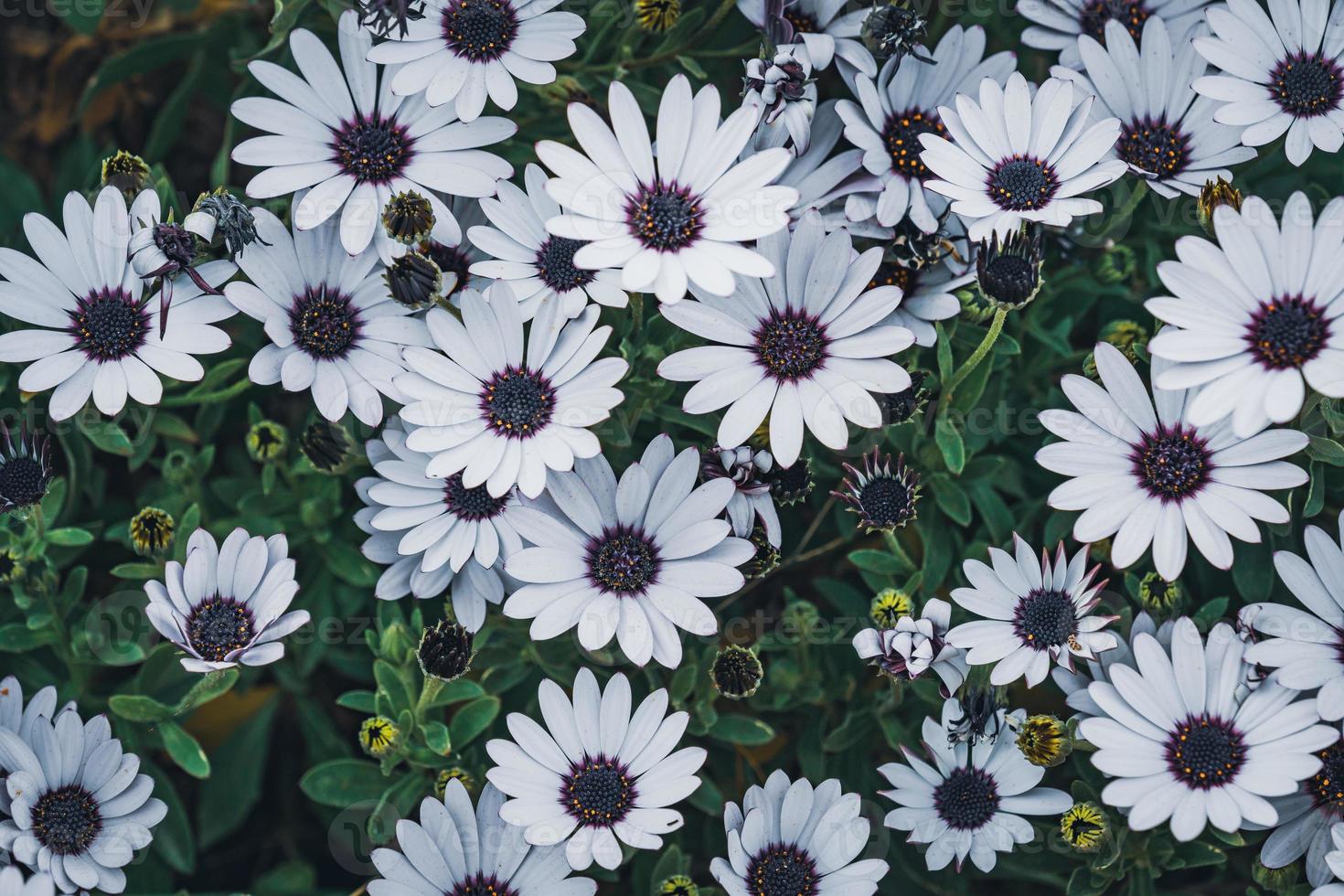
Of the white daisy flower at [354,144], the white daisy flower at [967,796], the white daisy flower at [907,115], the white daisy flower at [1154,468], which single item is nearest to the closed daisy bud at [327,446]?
the white daisy flower at [354,144]

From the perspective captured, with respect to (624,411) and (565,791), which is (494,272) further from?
(565,791)

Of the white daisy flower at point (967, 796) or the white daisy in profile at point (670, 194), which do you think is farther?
the white daisy flower at point (967, 796)

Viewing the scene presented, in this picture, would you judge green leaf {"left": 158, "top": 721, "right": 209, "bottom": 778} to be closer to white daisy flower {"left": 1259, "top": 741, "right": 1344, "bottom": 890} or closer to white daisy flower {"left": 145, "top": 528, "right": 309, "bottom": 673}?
white daisy flower {"left": 145, "top": 528, "right": 309, "bottom": 673}

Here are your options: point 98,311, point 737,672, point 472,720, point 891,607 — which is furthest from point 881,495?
point 98,311

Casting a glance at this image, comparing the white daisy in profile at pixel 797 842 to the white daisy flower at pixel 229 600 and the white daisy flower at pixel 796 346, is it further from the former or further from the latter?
the white daisy flower at pixel 229 600

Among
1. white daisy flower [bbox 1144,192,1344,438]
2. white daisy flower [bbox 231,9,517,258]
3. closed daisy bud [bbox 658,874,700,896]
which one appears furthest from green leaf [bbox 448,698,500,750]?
white daisy flower [bbox 1144,192,1344,438]
